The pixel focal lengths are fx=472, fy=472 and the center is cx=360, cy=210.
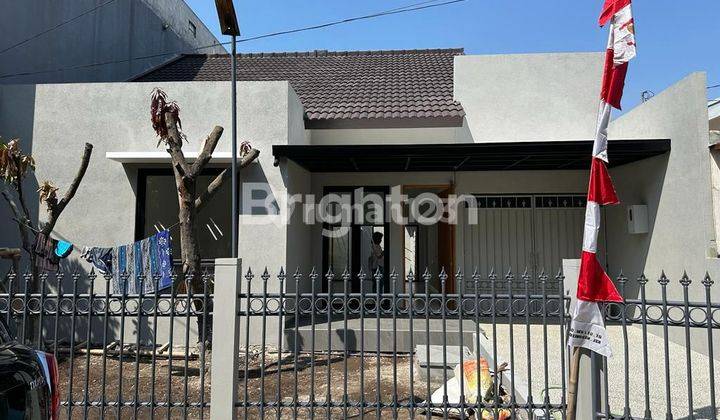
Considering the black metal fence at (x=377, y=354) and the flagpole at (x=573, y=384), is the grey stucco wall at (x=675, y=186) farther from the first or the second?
the flagpole at (x=573, y=384)

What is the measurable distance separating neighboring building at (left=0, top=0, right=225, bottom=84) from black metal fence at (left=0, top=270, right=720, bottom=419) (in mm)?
4657

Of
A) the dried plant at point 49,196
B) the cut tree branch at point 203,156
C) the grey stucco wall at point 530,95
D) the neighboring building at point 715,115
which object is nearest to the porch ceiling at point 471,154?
the grey stucco wall at point 530,95

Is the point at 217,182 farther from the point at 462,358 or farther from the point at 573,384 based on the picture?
the point at 573,384

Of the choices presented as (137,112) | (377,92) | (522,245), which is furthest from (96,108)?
(522,245)

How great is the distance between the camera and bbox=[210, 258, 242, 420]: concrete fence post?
151 inches

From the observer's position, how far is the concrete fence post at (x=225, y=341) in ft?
12.6

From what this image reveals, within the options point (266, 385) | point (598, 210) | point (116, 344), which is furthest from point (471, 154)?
point (116, 344)

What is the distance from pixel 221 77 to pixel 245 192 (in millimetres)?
5431

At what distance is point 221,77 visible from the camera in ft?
38.0

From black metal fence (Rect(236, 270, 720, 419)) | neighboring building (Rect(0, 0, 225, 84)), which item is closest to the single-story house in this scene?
black metal fence (Rect(236, 270, 720, 419))

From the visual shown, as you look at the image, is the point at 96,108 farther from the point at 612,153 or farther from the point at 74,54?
the point at 612,153

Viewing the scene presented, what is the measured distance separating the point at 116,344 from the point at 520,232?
7346mm

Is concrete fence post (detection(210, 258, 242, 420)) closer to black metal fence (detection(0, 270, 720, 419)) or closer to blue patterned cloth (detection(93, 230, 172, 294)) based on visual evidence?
black metal fence (detection(0, 270, 720, 419))

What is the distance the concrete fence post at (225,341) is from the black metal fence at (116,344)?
0.11 metres
